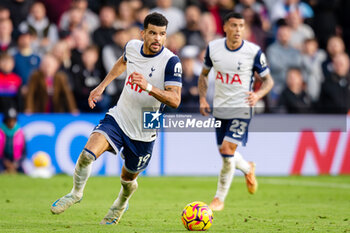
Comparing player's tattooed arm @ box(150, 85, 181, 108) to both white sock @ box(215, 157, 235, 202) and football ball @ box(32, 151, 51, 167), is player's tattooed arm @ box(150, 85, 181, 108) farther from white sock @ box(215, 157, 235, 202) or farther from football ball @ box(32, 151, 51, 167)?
football ball @ box(32, 151, 51, 167)

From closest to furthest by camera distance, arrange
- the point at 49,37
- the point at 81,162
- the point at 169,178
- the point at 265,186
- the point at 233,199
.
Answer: the point at 81,162 < the point at 233,199 < the point at 265,186 < the point at 169,178 < the point at 49,37

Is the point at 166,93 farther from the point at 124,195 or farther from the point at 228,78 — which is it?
the point at 228,78

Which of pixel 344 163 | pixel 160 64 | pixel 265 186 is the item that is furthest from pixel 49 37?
pixel 160 64

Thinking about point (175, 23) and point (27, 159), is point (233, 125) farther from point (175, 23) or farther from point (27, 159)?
point (175, 23)

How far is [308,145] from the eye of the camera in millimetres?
17438

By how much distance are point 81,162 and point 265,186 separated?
293 inches

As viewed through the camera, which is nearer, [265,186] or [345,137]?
[265,186]

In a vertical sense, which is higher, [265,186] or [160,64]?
[160,64]

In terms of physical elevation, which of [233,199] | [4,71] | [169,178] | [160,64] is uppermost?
[160,64]

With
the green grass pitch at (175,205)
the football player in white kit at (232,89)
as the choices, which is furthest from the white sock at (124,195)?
the football player in white kit at (232,89)

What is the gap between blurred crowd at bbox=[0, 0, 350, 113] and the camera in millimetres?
17203

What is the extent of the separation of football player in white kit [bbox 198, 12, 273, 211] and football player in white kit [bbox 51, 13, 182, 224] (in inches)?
95.5

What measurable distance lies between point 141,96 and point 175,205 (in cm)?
346

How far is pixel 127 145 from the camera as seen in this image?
8.98m
